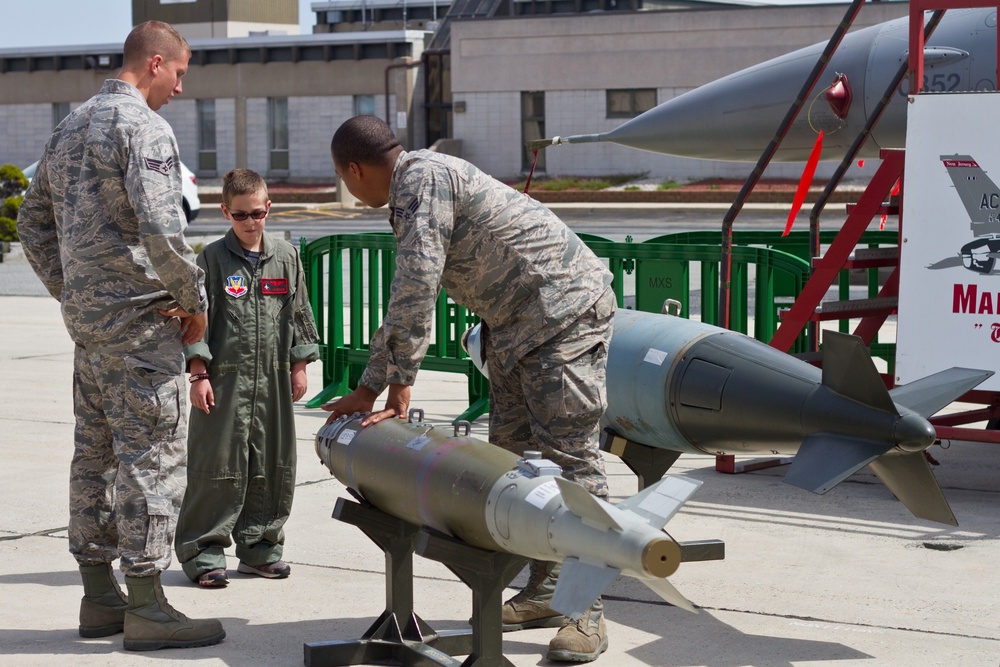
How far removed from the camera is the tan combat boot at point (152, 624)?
4.80m

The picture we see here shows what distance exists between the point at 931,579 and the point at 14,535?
14.4 ft

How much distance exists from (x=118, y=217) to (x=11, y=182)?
2261 cm

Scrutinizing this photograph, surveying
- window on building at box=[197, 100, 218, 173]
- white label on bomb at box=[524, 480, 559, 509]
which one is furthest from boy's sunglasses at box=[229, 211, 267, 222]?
window on building at box=[197, 100, 218, 173]

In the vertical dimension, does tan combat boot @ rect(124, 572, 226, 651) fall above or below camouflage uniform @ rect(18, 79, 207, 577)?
below

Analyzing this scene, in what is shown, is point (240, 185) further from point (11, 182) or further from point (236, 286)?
point (11, 182)

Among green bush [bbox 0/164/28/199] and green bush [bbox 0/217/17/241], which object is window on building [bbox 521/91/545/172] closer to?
green bush [bbox 0/164/28/199]

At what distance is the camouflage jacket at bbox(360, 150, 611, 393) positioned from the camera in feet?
14.6

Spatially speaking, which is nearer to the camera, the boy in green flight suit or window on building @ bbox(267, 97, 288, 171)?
the boy in green flight suit

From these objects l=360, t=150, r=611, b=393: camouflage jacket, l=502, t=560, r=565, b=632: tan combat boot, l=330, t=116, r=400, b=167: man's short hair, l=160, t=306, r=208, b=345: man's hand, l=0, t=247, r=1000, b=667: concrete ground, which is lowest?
l=0, t=247, r=1000, b=667: concrete ground

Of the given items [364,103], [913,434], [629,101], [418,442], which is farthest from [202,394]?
[364,103]

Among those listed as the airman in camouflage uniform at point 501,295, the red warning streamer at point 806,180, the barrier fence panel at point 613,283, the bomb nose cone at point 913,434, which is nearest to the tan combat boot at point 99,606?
the airman in camouflage uniform at point 501,295

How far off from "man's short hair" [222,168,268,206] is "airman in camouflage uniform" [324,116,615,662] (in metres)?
1.01

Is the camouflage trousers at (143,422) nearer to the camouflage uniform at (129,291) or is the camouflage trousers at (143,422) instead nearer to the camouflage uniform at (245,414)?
the camouflage uniform at (129,291)

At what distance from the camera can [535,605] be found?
5.08 m
